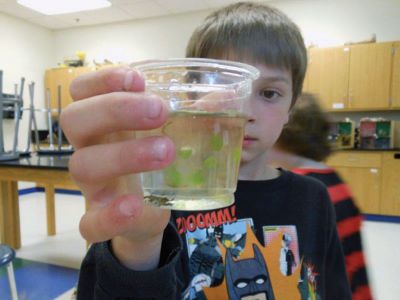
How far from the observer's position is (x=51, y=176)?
2.30 metres

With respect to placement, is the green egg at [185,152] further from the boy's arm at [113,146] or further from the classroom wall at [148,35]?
the classroom wall at [148,35]

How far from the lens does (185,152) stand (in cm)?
39

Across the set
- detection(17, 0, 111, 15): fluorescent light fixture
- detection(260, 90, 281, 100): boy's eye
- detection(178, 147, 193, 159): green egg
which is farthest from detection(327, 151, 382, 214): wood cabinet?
detection(17, 0, 111, 15): fluorescent light fixture

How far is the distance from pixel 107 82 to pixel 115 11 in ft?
18.6

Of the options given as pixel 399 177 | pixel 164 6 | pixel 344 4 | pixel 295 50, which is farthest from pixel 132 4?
pixel 295 50

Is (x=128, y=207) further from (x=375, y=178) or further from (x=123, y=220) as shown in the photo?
(x=375, y=178)

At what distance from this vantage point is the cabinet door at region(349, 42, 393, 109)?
422 cm

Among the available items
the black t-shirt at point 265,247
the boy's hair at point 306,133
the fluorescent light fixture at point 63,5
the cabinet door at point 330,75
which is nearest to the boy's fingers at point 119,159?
the black t-shirt at point 265,247

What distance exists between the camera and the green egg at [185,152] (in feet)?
1.26

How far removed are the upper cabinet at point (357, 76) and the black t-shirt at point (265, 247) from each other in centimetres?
371

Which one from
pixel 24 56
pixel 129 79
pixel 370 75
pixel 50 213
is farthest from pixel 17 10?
pixel 129 79

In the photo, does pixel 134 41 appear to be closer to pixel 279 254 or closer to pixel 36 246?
pixel 36 246

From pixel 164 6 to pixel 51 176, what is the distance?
12.8 feet

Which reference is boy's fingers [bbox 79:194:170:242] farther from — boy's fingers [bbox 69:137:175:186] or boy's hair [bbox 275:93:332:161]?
boy's hair [bbox 275:93:332:161]
